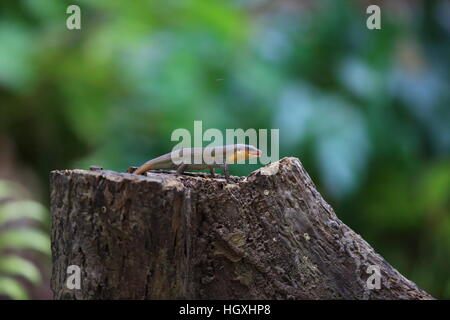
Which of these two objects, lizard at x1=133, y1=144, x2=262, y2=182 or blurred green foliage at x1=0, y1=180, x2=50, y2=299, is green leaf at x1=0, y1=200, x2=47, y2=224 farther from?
lizard at x1=133, y1=144, x2=262, y2=182

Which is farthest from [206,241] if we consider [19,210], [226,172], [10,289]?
[19,210]

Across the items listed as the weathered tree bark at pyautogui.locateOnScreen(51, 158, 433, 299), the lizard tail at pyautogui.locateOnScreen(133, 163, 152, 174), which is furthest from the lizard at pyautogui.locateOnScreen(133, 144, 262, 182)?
the weathered tree bark at pyautogui.locateOnScreen(51, 158, 433, 299)

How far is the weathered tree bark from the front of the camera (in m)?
1.93

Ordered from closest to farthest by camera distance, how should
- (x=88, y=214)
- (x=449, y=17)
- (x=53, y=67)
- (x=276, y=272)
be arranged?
(x=88, y=214), (x=276, y=272), (x=53, y=67), (x=449, y=17)

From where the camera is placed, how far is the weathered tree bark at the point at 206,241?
193 cm

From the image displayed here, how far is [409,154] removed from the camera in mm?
6375

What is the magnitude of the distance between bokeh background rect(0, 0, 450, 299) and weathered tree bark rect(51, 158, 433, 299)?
3585 mm

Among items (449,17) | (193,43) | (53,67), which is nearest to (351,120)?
(193,43)

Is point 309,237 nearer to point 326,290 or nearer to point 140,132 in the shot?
point 326,290

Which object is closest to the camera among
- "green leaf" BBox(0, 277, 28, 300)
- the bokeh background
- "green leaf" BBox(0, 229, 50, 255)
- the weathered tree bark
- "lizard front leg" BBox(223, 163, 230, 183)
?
the weathered tree bark

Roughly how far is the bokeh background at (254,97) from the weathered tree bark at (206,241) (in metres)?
3.59

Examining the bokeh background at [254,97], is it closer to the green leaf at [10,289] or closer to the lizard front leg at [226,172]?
the green leaf at [10,289]

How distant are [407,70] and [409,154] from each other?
4.05 feet

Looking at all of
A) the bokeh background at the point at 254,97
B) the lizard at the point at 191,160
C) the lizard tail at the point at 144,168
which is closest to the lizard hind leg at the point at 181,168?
the lizard at the point at 191,160
